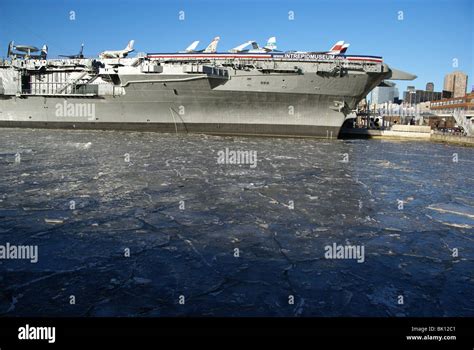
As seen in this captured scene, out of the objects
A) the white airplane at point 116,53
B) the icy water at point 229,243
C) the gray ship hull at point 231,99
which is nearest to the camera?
the icy water at point 229,243

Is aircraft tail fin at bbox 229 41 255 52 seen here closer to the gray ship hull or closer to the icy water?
the gray ship hull

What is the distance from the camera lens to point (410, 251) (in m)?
5.43

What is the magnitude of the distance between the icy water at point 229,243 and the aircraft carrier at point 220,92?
14089 millimetres

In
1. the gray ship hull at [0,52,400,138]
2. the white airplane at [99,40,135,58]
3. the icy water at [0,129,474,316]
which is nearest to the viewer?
the icy water at [0,129,474,316]

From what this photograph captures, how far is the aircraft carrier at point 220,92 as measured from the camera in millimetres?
24094

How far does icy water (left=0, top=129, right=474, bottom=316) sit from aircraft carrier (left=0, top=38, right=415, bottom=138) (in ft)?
46.2

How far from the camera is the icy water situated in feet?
12.7

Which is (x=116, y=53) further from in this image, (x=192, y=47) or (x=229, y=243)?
(x=229, y=243)

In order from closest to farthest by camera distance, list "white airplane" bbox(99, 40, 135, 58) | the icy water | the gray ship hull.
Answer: the icy water
the gray ship hull
"white airplane" bbox(99, 40, 135, 58)

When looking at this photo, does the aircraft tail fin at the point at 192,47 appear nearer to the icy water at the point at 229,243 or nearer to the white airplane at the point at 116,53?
the white airplane at the point at 116,53

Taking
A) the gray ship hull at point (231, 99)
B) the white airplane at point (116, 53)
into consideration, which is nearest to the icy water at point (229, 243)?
the gray ship hull at point (231, 99)

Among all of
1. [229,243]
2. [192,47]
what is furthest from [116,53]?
[229,243]

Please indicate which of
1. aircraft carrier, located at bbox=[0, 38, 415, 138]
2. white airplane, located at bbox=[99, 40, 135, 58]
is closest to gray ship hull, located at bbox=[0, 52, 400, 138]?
aircraft carrier, located at bbox=[0, 38, 415, 138]

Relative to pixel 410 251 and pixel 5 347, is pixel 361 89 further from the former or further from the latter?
pixel 5 347
